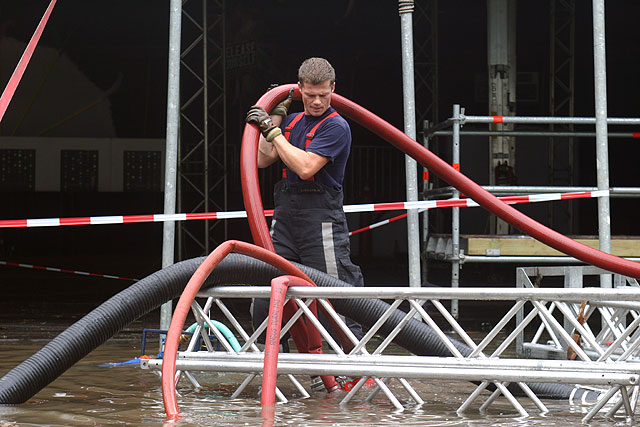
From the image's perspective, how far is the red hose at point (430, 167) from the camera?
4.83 meters

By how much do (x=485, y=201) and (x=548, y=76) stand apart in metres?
13.7

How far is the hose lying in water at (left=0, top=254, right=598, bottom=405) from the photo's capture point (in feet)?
13.3

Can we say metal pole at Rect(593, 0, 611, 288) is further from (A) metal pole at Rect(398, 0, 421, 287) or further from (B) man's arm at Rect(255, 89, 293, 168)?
(B) man's arm at Rect(255, 89, 293, 168)

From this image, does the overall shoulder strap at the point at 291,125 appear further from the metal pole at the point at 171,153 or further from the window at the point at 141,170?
the window at the point at 141,170

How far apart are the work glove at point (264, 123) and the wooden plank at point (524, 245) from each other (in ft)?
15.4

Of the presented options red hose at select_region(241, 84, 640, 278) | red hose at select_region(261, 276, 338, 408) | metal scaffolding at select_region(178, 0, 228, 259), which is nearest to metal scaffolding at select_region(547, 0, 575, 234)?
metal scaffolding at select_region(178, 0, 228, 259)

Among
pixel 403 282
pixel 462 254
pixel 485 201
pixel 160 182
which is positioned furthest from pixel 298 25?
pixel 485 201

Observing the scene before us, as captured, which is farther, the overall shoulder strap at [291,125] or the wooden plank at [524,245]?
the wooden plank at [524,245]

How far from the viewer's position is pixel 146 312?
426 centimetres

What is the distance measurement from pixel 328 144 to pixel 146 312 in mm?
1307

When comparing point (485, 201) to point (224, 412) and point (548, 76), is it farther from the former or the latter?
point (548, 76)

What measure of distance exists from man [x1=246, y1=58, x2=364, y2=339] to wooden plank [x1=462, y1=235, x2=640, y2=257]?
172 inches

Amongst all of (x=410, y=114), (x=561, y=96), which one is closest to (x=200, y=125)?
(x=561, y=96)

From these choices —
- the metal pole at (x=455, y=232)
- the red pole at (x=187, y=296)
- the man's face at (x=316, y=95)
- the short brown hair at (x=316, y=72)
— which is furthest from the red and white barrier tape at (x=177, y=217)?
the red pole at (x=187, y=296)
